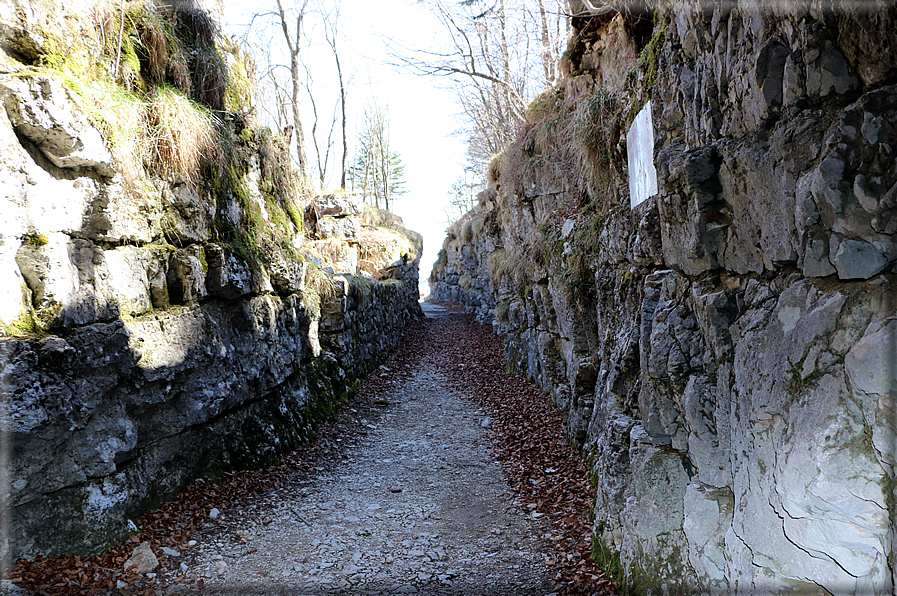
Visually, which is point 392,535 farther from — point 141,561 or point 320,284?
point 320,284

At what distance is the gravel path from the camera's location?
4.51 m

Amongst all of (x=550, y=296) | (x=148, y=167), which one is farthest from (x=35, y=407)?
(x=550, y=296)

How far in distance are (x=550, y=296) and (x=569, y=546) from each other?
5.30 m

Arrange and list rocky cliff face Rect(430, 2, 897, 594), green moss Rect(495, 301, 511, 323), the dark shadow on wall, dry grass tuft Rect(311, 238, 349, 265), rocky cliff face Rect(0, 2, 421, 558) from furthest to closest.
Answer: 1. dry grass tuft Rect(311, 238, 349, 265)
2. green moss Rect(495, 301, 511, 323)
3. rocky cliff face Rect(0, 2, 421, 558)
4. the dark shadow on wall
5. rocky cliff face Rect(430, 2, 897, 594)

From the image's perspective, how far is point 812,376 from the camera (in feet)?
7.61

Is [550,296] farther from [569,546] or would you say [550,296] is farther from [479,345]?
[479,345]

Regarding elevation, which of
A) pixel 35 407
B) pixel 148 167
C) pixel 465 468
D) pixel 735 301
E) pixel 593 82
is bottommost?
pixel 465 468

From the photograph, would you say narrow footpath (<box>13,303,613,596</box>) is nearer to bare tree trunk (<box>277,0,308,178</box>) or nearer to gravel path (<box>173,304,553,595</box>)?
gravel path (<box>173,304,553,595</box>)

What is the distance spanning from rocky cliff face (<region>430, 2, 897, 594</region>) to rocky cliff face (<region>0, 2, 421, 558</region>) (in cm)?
465

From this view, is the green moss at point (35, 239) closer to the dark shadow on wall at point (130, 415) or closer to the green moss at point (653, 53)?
the dark shadow on wall at point (130, 415)

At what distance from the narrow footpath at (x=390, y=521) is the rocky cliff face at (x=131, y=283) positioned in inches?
17.7

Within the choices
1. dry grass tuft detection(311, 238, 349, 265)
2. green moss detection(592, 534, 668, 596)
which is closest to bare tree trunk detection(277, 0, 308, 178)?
dry grass tuft detection(311, 238, 349, 265)

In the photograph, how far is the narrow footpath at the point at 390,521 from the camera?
444 cm

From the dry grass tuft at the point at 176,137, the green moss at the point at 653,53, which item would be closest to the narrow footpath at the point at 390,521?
the dry grass tuft at the point at 176,137
